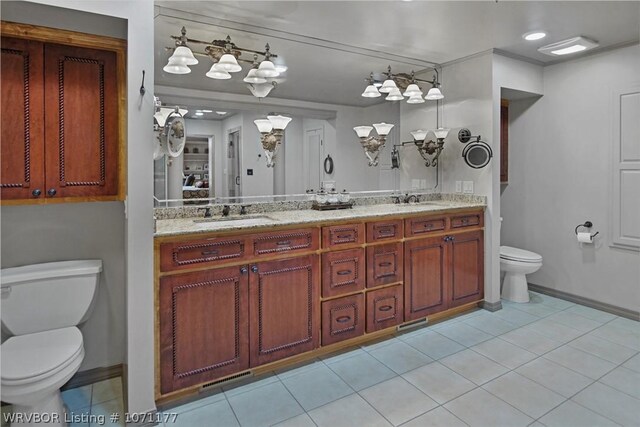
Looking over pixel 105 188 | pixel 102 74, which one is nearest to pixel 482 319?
pixel 105 188

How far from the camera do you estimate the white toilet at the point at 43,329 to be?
159cm

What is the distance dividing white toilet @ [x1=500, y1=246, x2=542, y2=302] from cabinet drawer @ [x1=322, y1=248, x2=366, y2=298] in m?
1.75

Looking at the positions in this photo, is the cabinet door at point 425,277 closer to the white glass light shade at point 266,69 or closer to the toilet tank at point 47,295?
the white glass light shade at point 266,69

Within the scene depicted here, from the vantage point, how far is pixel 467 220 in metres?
3.31

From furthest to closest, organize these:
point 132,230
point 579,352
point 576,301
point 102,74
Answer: point 576,301 < point 579,352 < point 102,74 < point 132,230

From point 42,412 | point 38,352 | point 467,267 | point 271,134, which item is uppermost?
point 271,134

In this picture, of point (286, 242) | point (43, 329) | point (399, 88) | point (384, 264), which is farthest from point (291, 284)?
point (399, 88)

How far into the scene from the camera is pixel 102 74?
1.95 m

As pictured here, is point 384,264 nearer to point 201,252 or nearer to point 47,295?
point 201,252

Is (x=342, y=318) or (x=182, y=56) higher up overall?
(x=182, y=56)

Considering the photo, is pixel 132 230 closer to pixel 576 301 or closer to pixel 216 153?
pixel 216 153

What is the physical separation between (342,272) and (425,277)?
84 cm

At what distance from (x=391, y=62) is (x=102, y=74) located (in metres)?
2.41

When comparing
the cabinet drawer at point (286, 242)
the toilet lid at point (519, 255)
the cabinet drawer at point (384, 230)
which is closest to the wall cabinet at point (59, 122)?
the cabinet drawer at point (286, 242)
